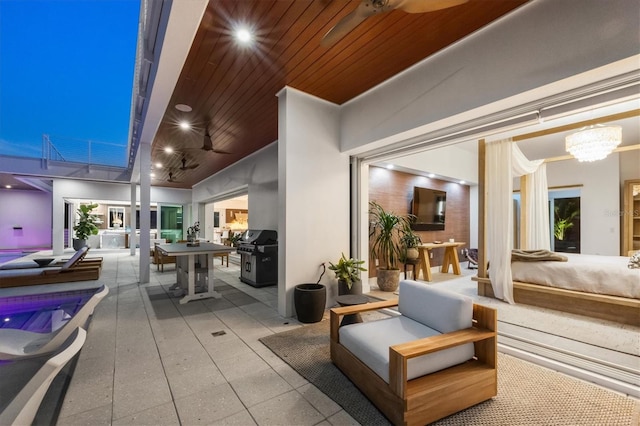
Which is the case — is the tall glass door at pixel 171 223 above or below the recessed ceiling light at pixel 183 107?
below

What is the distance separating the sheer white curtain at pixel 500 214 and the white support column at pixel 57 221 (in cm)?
1346

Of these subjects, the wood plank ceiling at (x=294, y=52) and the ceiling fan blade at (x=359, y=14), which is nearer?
the ceiling fan blade at (x=359, y=14)

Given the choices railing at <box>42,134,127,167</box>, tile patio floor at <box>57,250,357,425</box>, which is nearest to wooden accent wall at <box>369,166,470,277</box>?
tile patio floor at <box>57,250,357,425</box>

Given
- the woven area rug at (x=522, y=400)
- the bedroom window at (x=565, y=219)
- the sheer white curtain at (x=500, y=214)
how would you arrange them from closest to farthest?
the woven area rug at (x=522, y=400) → the sheer white curtain at (x=500, y=214) → the bedroom window at (x=565, y=219)

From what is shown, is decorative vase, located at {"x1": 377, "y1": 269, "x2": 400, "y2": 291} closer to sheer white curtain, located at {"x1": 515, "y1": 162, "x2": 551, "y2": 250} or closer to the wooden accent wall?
the wooden accent wall

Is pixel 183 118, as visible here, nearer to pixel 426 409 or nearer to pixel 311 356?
pixel 311 356

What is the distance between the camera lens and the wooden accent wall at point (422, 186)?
5719 millimetres

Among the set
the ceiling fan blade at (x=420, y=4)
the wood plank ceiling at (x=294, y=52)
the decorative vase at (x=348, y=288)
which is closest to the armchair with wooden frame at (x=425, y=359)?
the decorative vase at (x=348, y=288)

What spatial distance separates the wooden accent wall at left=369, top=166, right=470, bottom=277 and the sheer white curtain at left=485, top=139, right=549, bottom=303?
1980 mm

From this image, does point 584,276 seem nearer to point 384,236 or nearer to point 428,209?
point 384,236

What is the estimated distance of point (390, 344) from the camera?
1.85 metres

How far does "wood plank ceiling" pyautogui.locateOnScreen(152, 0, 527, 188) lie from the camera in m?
2.25

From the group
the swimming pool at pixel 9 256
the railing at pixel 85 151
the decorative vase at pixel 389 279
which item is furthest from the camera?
the railing at pixel 85 151

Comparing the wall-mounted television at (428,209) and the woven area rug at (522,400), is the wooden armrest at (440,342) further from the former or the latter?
the wall-mounted television at (428,209)
